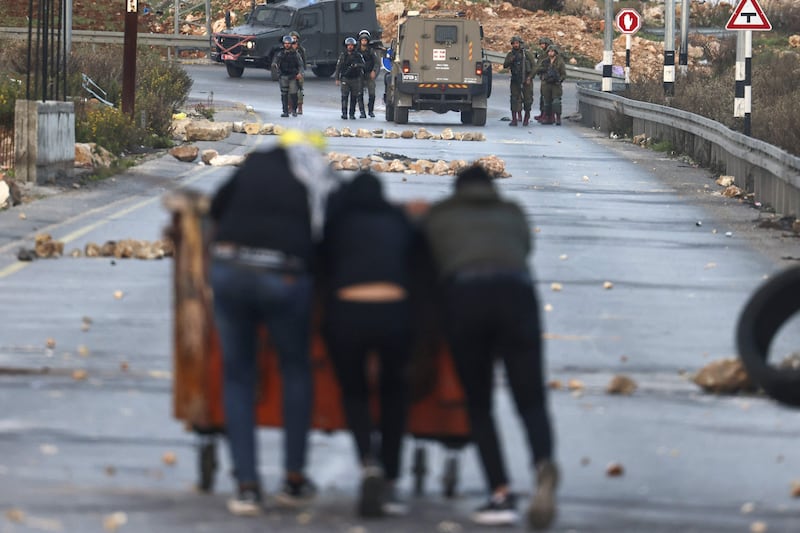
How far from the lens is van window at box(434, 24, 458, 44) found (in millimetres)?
41750

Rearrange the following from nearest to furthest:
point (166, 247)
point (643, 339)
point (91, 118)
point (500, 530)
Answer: point (500, 530) → point (643, 339) → point (166, 247) → point (91, 118)

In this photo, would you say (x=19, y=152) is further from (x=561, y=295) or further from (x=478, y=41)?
(x=478, y=41)

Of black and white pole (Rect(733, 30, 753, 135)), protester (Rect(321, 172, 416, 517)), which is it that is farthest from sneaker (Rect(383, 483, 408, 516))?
black and white pole (Rect(733, 30, 753, 135))

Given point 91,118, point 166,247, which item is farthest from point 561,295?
point 91,118

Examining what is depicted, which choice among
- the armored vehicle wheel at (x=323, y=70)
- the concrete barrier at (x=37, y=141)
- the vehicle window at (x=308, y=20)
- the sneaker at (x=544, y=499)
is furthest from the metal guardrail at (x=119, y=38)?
the sneaker at (x=544, y=499)

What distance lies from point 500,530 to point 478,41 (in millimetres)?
35613

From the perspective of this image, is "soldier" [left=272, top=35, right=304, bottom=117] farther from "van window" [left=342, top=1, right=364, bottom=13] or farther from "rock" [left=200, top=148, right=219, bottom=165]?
"van window" [left=342, top=1, right=364, bottom=13]

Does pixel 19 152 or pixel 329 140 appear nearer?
pixel 19 152

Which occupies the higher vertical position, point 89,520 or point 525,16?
point 525,16

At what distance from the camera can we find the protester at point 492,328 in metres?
6.93

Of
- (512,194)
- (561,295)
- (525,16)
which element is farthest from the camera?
(525,16)

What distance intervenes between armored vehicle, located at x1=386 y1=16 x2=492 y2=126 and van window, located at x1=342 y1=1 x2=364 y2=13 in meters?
9.88

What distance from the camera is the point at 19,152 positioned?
880 inches

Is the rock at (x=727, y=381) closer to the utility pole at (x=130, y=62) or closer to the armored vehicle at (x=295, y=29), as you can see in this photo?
the utility pole at (x=130, y=62)
